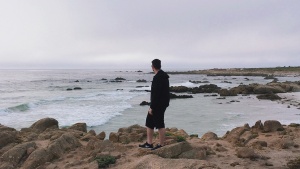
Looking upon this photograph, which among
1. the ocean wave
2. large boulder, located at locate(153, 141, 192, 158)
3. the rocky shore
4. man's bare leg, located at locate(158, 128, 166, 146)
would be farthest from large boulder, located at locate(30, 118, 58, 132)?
the ocean wave

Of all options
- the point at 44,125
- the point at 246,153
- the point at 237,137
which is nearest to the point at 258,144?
the point at 237,137

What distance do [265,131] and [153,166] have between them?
6253mm

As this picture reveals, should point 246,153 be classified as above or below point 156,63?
below

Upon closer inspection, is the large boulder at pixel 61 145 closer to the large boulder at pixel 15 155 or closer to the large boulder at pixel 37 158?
the large boulder at pixel 37 158

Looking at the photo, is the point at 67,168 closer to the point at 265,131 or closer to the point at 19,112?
the point at 265,131

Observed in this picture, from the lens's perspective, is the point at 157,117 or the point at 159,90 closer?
the point at 159,90

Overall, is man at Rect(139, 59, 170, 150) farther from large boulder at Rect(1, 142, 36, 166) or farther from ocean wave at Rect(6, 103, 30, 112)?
ocean wave at Rect(6, 103, 30, 112)

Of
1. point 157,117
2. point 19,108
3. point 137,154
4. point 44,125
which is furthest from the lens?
point 19,108

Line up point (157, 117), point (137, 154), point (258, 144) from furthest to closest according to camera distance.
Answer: point (258, 144)
point (137, 154)
point (157, 117)

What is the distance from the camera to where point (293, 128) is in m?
11.1

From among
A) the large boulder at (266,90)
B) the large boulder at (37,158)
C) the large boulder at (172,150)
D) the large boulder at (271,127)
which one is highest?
the large boulder at (172,150)

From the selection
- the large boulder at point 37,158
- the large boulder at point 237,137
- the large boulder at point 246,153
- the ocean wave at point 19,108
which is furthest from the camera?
the ocean wave at point 19,108

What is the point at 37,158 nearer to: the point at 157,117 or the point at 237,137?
the point at 157,117

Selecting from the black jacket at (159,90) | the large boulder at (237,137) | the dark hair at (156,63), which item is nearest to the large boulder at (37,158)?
the black jacket at (159,90)
